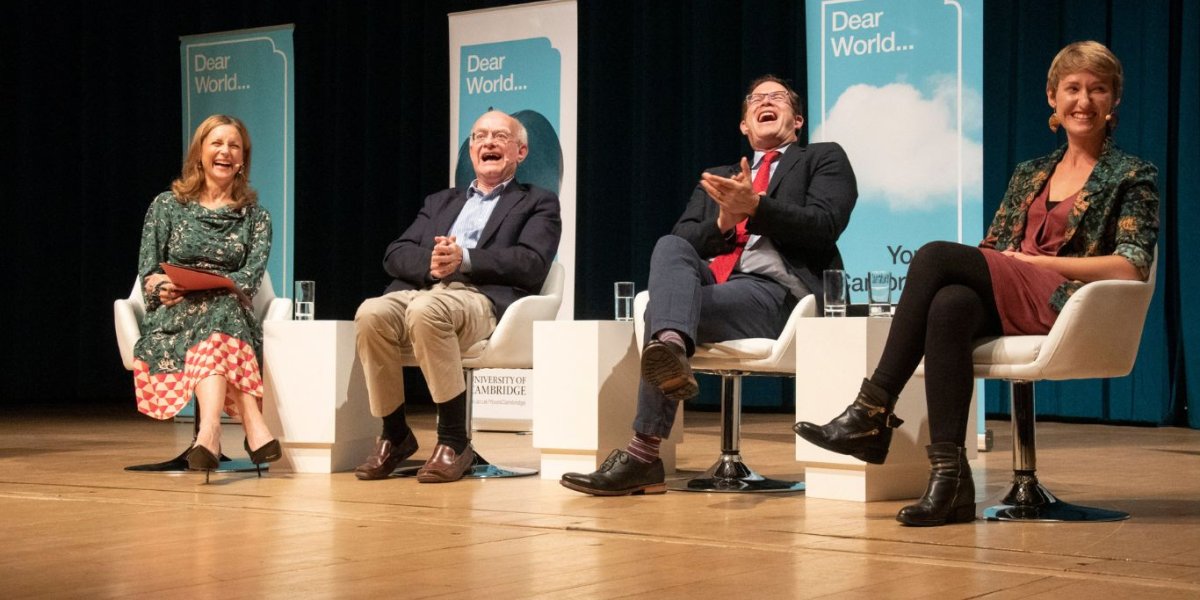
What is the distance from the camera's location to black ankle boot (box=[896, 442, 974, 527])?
2.80 metres

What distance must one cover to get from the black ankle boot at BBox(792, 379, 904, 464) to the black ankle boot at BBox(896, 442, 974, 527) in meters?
0.11

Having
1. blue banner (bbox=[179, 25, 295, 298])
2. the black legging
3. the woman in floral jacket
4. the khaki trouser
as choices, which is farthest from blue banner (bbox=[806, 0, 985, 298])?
blue banner (bbox=[179, 25, 295, 298])

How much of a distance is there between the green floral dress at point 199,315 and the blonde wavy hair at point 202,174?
26 millimetres

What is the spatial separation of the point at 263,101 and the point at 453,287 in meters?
3.32

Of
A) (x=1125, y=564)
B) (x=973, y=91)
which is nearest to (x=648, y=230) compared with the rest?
(x=973, y=91)

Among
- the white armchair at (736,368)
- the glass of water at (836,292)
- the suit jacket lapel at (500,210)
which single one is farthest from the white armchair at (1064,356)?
the suit jacket lapel at (500,210)

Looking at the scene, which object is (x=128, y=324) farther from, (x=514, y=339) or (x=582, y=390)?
(x=582, y=390)

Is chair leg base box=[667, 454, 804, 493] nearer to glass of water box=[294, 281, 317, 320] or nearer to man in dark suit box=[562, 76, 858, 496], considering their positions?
man in dark suit box=[562, 76, 858, 496]

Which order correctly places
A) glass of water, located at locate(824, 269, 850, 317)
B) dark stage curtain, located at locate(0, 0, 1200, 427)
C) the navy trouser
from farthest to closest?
dark stage curtain, located at locate(0, 0, 1200, 427)
glass of water, located at locate(824, 269, 850, 317)
the navy trouser

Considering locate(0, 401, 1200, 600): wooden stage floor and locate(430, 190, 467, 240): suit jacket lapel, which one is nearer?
locate(0, 401, 1200, 600): wooden stage floor

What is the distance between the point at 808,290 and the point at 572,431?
0.78 metres

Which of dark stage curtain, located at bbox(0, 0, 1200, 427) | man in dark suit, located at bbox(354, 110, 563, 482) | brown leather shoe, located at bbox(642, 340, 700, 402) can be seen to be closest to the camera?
brown leather shoe, located at bbox(642, 340, 700, 402)

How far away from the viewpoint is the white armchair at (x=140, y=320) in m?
4.10

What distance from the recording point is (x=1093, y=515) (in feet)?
9.64
